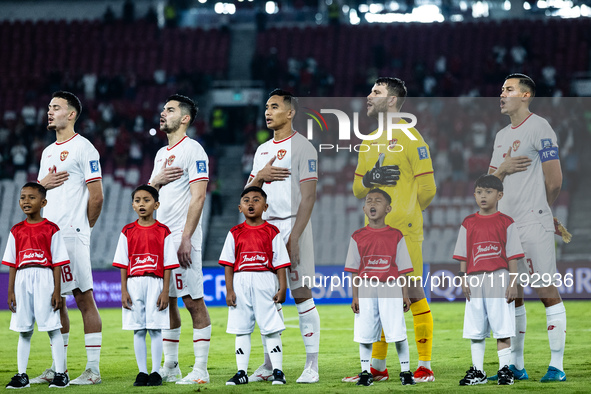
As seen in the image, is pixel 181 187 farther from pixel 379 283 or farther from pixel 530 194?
pixel 530 194

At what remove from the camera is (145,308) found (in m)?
6.50

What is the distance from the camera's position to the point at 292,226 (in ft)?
22.5

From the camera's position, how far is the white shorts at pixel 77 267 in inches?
265

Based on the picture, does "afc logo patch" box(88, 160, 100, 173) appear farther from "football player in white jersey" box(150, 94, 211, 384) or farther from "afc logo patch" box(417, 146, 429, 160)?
"afc logo patch" box(417, 146, 429, 160)

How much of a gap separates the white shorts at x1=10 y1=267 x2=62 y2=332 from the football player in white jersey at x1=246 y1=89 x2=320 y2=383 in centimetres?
171

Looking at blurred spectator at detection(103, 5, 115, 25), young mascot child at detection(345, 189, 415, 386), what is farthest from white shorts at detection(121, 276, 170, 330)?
blurred spectator at detection(103, 5, 115, 25)

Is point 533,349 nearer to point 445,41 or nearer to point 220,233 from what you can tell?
point 220,233

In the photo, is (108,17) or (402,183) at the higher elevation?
(108,17)

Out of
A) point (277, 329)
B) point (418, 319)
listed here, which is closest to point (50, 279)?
point (277, 329)

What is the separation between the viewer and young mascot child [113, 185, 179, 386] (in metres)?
6.43

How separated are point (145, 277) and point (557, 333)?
3.36 meters

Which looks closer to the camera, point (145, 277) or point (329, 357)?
point (145, 277)

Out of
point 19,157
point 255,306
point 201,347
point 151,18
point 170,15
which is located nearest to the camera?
point 255,306

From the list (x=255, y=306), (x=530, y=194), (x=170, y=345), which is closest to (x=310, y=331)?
(x=255, y=306)
